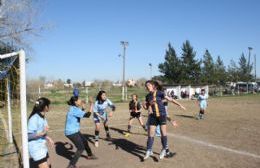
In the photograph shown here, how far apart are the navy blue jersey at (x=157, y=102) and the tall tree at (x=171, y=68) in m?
49.7

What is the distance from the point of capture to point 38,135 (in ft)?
22.0

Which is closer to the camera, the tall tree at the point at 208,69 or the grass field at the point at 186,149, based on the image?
the grass field at the point at 186,149

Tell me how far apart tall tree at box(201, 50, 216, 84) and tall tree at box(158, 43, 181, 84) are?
4.50 m

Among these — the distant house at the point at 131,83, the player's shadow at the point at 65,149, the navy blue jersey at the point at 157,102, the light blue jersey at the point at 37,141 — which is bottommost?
the player's shadow at the point at 65,149

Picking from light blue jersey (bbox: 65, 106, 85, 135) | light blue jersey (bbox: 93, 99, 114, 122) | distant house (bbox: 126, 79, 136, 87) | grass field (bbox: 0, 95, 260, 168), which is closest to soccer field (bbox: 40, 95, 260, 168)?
grass field (bbox: 0, 95, 260, 168)

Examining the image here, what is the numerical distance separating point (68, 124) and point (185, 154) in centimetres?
324

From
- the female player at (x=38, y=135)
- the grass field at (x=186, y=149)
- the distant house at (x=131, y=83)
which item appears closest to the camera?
the female player at (x=38, y=135)

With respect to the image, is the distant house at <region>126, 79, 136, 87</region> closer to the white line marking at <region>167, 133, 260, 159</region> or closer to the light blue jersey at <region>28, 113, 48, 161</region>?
the white line marking at <region>167, 133, 260, 159</region>

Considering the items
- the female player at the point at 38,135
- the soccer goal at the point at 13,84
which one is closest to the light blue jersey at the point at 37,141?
the female player at the point at 38,135

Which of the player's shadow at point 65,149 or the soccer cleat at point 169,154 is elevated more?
the soccer cleat at point 169,154

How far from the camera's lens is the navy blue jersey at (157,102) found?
9.03 meters

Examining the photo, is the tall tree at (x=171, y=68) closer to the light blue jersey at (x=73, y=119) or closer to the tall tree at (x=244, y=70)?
the tall tree at (x=244, y=70)

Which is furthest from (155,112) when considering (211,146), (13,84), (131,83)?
(131,83)

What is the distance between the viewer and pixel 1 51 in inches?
1001
